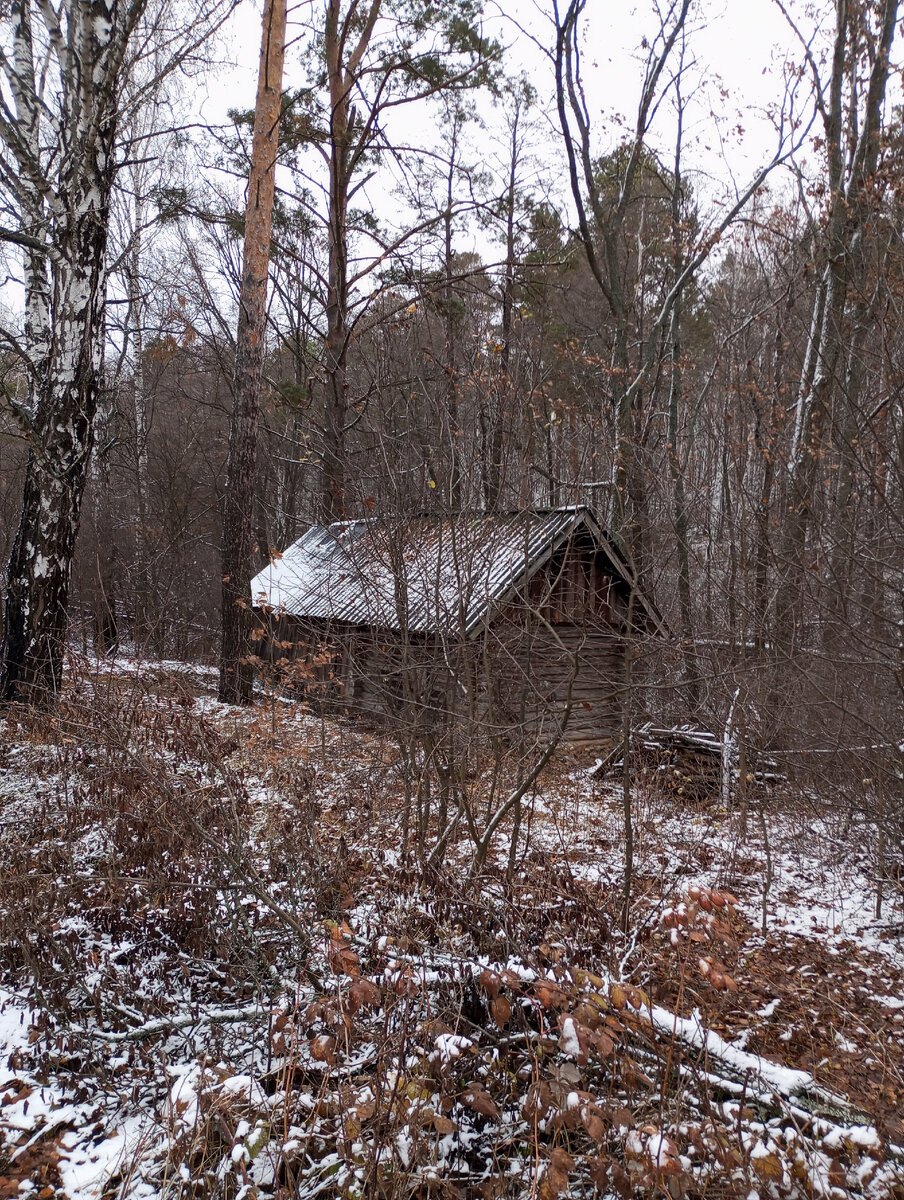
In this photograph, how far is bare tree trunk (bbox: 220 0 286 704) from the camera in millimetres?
10062

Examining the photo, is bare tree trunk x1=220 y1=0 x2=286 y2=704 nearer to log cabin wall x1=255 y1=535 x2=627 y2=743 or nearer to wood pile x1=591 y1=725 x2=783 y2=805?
log cabin wall x1=255 y1=535 x2=627 y2=743

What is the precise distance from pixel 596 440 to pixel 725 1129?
4.27 m

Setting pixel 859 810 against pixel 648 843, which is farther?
pixel 648 843

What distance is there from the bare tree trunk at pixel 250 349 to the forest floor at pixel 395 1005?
351 cm

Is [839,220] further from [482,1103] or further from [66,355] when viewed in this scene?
[482,1103]

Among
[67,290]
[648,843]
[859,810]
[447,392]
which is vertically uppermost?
[67,290]

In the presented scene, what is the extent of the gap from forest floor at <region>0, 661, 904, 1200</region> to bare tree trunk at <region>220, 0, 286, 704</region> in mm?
3506

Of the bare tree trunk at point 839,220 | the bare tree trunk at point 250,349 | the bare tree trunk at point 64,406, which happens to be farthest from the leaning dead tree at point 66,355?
the bare tree trunk at point 839,220

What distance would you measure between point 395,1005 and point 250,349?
28.8ft

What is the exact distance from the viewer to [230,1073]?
3182mm

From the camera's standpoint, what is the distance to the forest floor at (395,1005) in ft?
8.91

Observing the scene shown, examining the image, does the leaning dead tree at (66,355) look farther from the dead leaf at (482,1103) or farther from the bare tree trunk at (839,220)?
the bare tree trunk at (839,220)

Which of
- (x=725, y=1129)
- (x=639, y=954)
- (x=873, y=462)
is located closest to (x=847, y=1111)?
(x=725, y=1129)

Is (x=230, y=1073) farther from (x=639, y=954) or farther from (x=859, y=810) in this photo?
(x=859, y=810)
